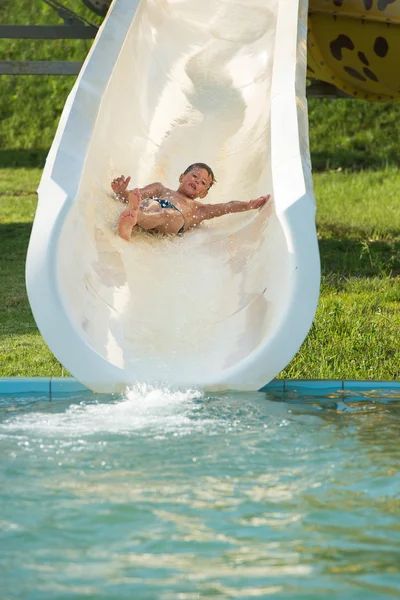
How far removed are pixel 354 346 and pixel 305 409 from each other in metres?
1.08

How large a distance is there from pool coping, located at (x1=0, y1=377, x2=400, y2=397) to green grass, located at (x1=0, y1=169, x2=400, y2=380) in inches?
19.4

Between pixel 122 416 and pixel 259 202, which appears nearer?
pixel 122 416

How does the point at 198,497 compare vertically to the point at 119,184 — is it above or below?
below

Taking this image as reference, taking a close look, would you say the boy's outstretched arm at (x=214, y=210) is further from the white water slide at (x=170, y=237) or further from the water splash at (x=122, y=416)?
the water splash at (x=122, y=416)

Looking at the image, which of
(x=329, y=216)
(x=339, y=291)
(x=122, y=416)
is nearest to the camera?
(x=122, y=416)

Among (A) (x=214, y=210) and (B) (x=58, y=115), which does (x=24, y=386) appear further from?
(B) (x=58, y=115)

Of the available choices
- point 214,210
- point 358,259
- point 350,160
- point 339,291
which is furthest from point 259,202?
point 350,160

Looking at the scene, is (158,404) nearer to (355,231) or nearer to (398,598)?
(398,598)

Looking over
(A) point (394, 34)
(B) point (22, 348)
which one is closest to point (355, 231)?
(A) point (394, 34)

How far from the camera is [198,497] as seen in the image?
252cm

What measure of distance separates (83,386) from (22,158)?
25.5ft

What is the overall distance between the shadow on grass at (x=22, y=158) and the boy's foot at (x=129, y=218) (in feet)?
21.0

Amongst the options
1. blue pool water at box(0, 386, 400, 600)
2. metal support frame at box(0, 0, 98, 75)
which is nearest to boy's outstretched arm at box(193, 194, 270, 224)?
blue pool water at box(0, 386, 400, 600)

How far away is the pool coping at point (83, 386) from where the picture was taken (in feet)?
11.4
